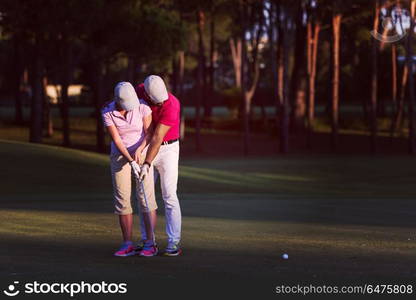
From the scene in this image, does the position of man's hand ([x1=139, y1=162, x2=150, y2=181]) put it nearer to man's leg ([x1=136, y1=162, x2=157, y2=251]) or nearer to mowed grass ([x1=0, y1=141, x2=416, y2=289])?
man's leg ([x1=136, y1=162, x2=157, y2=251])

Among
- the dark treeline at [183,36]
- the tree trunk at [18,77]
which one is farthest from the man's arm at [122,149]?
the tree trunk at [18,77]

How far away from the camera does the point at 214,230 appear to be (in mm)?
17031

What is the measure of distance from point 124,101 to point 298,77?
198 ft

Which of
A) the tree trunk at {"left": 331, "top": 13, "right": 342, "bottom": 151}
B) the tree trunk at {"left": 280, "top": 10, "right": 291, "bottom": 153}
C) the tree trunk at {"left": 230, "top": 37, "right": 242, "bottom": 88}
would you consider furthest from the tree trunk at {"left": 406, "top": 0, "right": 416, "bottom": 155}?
the tree trunk at {"left": 230, "top": 37, "right": 242, "bottom": 88}

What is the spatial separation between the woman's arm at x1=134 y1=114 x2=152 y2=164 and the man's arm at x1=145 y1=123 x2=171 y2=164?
0.13 metres

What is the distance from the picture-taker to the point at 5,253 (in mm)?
13539

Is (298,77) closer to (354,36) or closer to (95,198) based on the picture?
(354,36)

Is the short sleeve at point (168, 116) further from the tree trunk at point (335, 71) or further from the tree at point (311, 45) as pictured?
the tree at point (311, 45)

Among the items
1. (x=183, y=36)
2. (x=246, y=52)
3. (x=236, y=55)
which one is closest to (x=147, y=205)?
(x=183, y=36)

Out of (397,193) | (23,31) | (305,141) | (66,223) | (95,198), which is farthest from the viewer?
(305,141)

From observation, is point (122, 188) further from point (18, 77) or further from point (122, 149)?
point (18, 77)

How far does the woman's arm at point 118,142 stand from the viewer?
42.9ft

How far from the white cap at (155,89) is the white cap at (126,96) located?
192mm

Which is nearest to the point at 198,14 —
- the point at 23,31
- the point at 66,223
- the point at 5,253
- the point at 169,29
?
the point at 169,29
